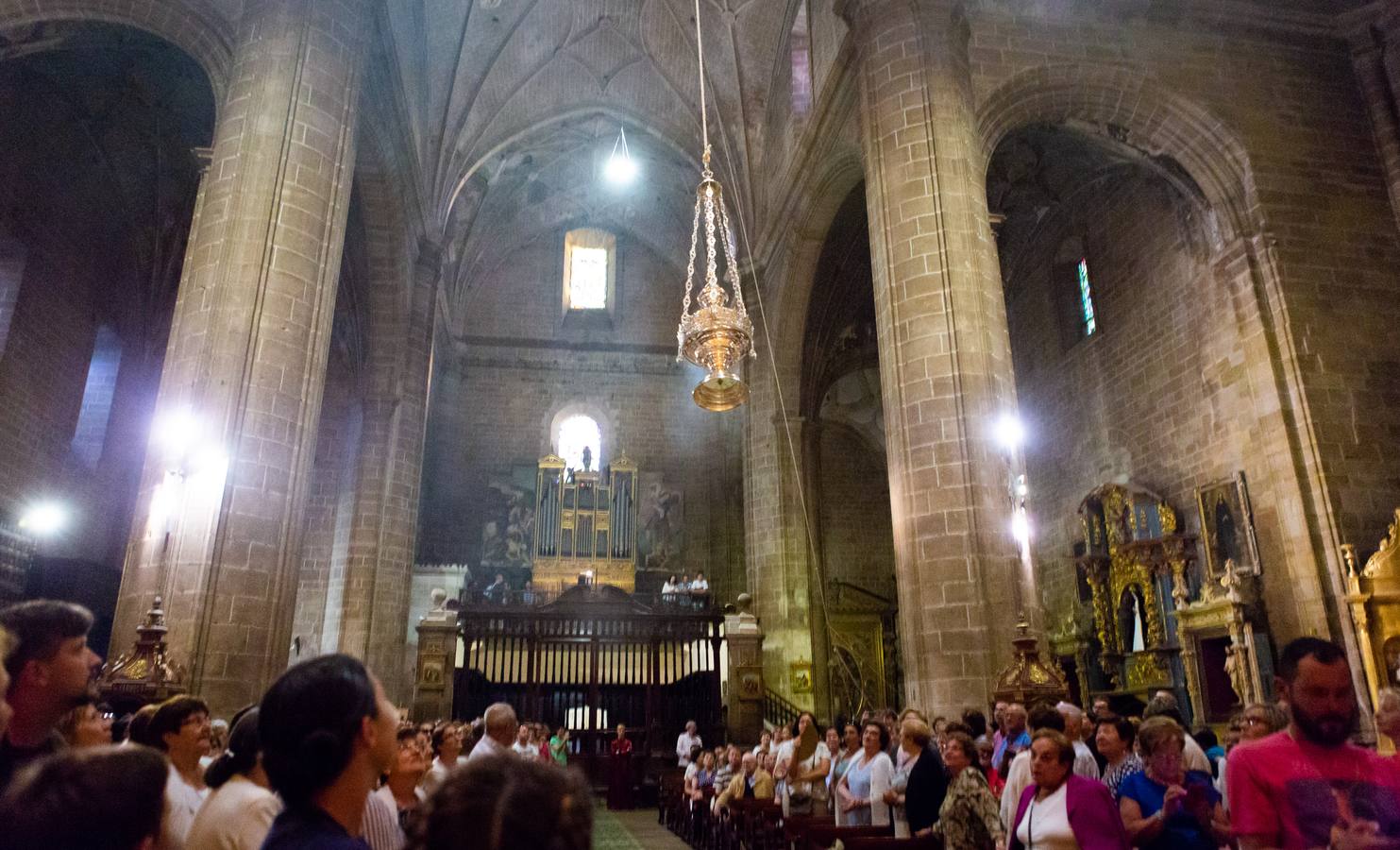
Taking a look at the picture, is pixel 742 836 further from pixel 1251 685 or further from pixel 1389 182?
pixel 1389 182

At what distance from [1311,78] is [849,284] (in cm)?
845

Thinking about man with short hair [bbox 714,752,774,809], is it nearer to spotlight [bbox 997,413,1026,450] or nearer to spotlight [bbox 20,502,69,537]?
spotlight [bbox 997,413,1026,450]

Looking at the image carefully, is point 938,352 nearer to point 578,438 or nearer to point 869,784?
point 869,784

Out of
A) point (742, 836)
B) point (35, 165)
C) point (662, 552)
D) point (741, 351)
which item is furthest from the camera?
point (662, 552)

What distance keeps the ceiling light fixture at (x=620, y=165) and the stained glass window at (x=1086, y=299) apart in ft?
34.2

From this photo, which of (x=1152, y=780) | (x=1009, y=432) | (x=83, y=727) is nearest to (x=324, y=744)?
(x=83, y=727)

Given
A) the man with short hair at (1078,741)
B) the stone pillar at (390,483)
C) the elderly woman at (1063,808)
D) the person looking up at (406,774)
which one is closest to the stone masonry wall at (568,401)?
the stone pillar at (390,483)

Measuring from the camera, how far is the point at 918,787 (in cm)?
517

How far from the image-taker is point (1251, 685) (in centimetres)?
1105

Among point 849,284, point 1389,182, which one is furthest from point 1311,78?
point 849,284

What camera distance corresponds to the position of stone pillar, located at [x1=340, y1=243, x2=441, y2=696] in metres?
14.9

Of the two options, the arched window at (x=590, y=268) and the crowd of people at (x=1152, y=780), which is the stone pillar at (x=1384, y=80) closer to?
the crowd of people at (x=1152, y=780)

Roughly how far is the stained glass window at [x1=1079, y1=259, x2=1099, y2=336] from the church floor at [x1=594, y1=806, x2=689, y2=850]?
36.5 feet

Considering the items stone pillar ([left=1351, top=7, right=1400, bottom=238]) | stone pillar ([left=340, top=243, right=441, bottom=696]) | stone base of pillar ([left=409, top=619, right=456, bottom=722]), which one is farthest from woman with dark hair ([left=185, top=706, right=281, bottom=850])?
stone pillar ([left=1351, top=7, right=1400, bottom=238])
